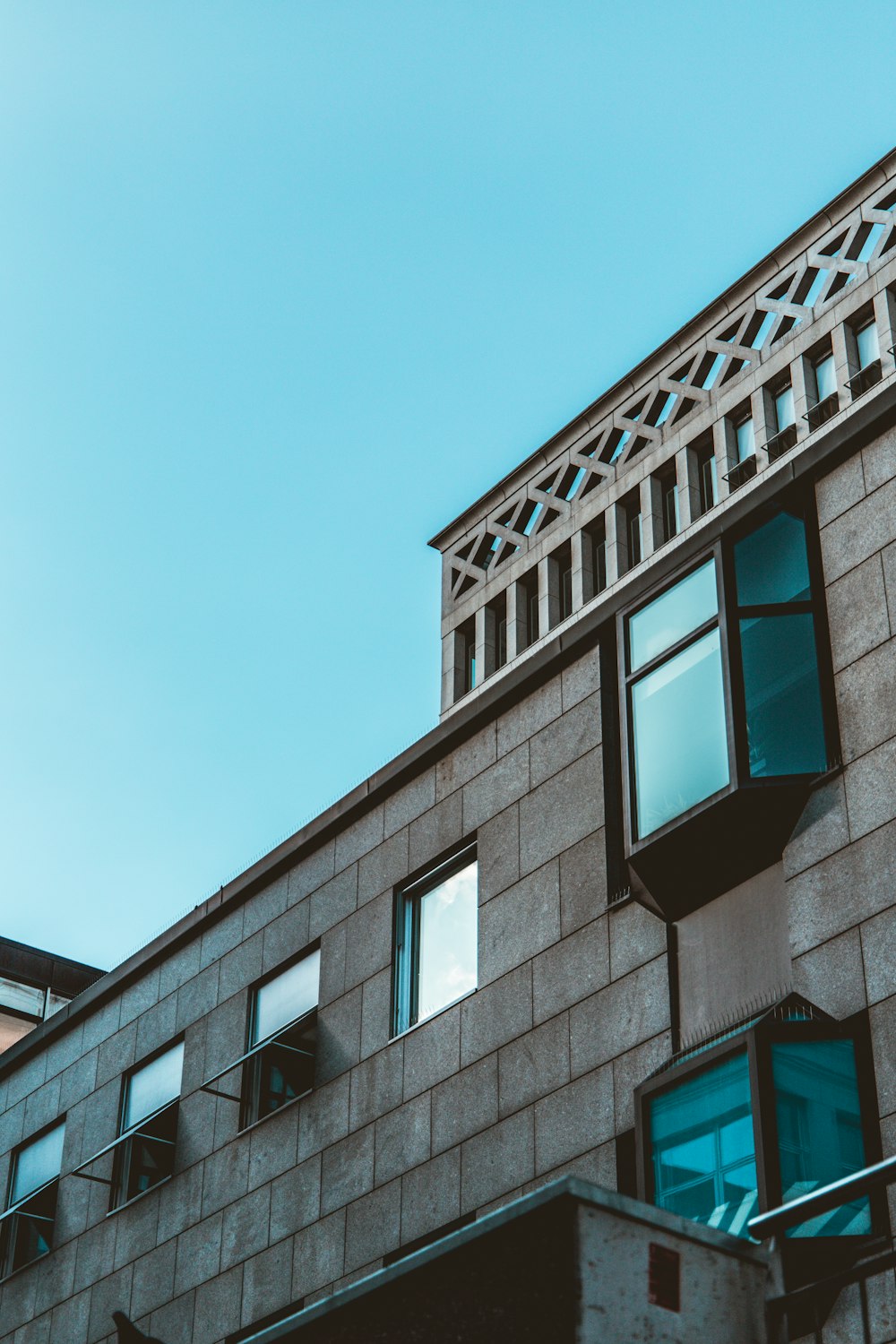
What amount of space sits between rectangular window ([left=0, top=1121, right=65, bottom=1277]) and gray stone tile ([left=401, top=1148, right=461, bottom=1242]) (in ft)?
26.4

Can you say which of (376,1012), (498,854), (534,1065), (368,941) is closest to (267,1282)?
(376,1012)

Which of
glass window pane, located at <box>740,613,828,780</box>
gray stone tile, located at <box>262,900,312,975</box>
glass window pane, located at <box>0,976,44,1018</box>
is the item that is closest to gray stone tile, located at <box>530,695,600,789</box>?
glass window pane, located at <box>740,613,828,780</box>

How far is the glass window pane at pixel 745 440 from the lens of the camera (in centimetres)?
7225

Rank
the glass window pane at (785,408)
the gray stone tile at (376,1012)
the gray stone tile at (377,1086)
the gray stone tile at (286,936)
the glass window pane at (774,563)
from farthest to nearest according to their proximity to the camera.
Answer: the glass window pane at (785,408), the gray stone tile at (286,936), the gray stone tile at (376,1012), the gray stone tile at (377,1086), the glass window pane at (774,563)

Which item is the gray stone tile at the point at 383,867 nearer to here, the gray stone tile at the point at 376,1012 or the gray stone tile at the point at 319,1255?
the gray stone tile at the point at 376,1012

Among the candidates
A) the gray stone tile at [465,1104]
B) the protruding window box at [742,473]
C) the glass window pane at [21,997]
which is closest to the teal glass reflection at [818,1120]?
the gray stone tile at [465,1104]

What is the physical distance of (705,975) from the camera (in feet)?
52.2

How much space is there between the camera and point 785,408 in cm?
7206

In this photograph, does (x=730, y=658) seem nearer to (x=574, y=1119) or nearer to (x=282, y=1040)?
(x=574, y=1119)

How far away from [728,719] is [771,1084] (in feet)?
11.2

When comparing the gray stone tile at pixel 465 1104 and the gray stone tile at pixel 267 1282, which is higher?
the gray stone tile at pixel 465 1104

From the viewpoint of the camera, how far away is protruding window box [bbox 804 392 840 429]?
224 feet

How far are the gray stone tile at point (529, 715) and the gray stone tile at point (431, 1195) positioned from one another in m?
4.37

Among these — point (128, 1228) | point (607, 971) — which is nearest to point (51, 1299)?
point (128, 1228)
